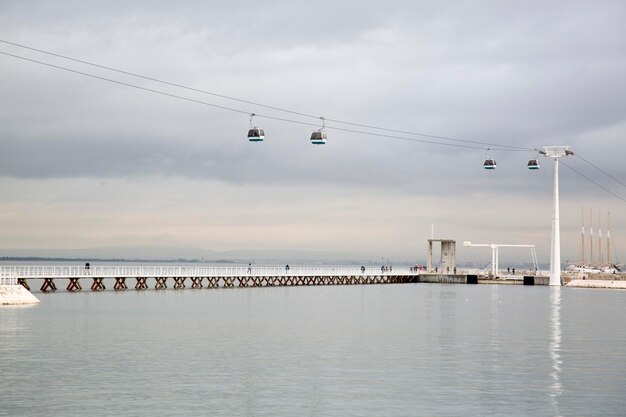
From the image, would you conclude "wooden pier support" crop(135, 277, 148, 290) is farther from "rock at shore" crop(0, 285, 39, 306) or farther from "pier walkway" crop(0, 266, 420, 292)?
"rock at shore" crop(0, 285, 39, 306)

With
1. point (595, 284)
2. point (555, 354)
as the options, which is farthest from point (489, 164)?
point (595, 284)

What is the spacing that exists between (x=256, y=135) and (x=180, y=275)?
45718 millimetres

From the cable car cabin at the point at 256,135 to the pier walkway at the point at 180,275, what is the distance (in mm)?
26186

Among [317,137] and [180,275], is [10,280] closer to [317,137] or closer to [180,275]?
[180,275]

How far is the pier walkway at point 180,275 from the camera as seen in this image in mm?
84606

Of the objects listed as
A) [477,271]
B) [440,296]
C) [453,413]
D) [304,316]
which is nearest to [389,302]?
[440,296]

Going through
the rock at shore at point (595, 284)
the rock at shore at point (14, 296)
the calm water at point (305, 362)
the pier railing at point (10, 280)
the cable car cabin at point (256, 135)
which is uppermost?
the cable car cabin at point (256, 135)

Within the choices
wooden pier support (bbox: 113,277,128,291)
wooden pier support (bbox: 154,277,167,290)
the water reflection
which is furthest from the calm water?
wooden pier support (bbox: 154,277,167,290)

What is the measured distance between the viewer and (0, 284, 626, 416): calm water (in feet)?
98.7

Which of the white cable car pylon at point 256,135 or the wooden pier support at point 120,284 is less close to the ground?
the white cable car pylon at point 256,135

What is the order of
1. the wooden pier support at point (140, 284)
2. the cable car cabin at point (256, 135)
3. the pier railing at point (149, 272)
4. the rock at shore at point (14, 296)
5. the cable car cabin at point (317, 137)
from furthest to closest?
the wooden pier support at point (140, 284) < the pier railing at point (149, 272) < the rock at shore at point (14, 296) < the cable car cabin at point (317, 137) < the cable car cabin at point (256, 135)

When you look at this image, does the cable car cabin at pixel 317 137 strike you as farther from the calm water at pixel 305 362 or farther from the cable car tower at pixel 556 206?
the cable car tower at pixel 556 206

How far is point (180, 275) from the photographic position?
9812 cm

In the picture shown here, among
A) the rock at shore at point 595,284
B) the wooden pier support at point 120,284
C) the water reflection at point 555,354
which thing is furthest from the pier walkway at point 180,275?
the water reflection at point 555,354
